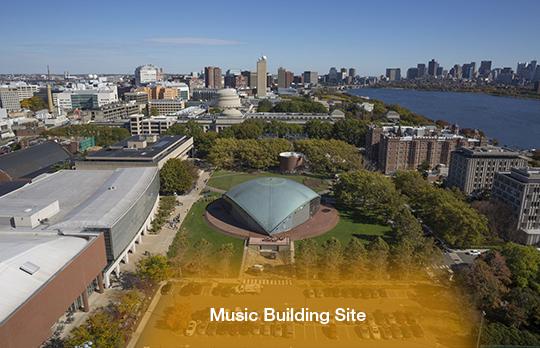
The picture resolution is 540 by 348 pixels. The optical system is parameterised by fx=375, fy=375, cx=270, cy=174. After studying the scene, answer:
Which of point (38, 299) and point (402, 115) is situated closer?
point (38, 299)

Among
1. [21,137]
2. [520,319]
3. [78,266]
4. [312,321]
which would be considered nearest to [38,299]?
[78,266]

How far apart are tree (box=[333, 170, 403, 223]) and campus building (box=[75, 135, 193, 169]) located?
26.0m

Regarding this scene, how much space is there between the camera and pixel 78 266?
25484 mm

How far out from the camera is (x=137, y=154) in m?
55.0

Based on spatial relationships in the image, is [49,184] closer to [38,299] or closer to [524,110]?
[38,299]

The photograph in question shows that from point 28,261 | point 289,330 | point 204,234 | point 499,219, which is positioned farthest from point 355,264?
point 28,261

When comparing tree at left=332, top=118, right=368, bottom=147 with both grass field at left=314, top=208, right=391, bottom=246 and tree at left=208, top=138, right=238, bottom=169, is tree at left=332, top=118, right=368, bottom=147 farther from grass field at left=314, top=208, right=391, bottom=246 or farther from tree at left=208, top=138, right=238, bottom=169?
grass field at left=314, top=208, right=391, bottom=246

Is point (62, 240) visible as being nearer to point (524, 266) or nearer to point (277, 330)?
point (277, 330)

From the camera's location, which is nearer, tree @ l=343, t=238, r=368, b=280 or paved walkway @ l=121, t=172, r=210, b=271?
tree @ l=343, t=238, r=368, b=280

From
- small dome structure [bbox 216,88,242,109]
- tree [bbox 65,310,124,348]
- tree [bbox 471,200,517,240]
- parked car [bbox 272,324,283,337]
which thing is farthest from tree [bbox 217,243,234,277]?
small dome structure [bbox 216,88,242,109]

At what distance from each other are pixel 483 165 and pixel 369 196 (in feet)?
55.0

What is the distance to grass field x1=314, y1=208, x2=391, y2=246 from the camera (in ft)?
129

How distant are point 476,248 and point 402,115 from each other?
80024mm

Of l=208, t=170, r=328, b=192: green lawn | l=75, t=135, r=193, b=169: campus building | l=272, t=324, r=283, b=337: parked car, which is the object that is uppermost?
l=75, t=135, r=193, b=169: campus building
